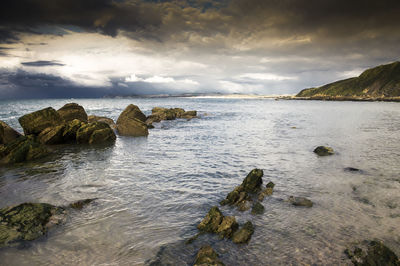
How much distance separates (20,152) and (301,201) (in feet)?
61.5

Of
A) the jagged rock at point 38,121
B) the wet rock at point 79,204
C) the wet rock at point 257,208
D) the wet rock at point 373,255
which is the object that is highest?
the jagged rock at point 38,121

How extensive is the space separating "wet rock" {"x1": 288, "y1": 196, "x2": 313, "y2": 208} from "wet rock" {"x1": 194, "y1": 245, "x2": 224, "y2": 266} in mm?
4878

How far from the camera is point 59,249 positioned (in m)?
6.21

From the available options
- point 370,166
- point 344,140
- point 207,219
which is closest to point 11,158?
point 207,219

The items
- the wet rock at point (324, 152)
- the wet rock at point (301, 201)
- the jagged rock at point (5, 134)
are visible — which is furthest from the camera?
the jagged rock at point (5, 134)

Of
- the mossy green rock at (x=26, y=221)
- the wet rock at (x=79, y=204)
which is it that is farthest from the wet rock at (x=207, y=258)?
the wet rock at (x=79, y=204)

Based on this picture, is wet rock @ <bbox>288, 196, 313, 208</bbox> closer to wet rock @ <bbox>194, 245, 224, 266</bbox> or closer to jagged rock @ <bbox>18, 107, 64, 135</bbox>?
Answer: wet rock @ <bbox>194, 245, 224, 266</bbox>

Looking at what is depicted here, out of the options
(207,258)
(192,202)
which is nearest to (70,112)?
(192,202)

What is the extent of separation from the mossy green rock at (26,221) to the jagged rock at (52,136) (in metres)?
15.5

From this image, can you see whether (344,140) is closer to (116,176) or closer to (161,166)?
(161,166)

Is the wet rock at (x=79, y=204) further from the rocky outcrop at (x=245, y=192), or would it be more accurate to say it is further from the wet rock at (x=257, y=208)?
the wet rock at (x=257, y=208)

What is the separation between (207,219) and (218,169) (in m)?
6.42

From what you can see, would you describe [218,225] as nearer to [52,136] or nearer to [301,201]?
[301,201]

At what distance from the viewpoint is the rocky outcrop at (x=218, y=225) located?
6.87 metres
